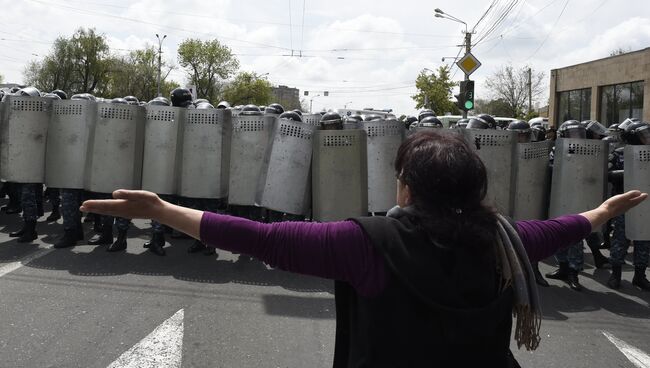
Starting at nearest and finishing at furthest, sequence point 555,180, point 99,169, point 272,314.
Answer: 1. point 272,314
2. point 555,180
3. point 99,169

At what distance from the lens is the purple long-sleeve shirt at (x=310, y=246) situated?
1.59 metres

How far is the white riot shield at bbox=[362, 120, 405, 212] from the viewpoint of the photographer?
6688mm

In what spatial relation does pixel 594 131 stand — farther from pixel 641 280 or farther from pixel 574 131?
pixel 641 280

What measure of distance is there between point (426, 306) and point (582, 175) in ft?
18.9

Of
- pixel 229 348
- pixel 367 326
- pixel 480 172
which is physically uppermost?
pixel 480 172

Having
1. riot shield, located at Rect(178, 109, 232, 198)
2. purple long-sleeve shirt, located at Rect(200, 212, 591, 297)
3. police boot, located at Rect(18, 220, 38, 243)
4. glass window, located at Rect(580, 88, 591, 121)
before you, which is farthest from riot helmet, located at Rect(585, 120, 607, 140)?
glass window, located at Rect(580, 88, 591, 121)

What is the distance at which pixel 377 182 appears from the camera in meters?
6.78

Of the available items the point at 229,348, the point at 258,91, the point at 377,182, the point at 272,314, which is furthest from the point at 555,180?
the point at 258,91

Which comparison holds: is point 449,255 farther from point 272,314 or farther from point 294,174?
point 294,174

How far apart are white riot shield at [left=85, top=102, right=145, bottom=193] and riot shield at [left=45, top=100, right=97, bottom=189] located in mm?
162

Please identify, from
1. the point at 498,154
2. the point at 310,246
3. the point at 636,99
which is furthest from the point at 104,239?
the point at 636,99

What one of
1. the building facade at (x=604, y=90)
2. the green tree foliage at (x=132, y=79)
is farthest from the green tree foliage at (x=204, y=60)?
the building facade at (x=604, y=90)

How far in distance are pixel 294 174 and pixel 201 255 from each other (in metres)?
1.74

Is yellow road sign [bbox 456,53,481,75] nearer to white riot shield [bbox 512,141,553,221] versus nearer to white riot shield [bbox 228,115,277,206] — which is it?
white riot shield [bbox 512,141,553,221]
